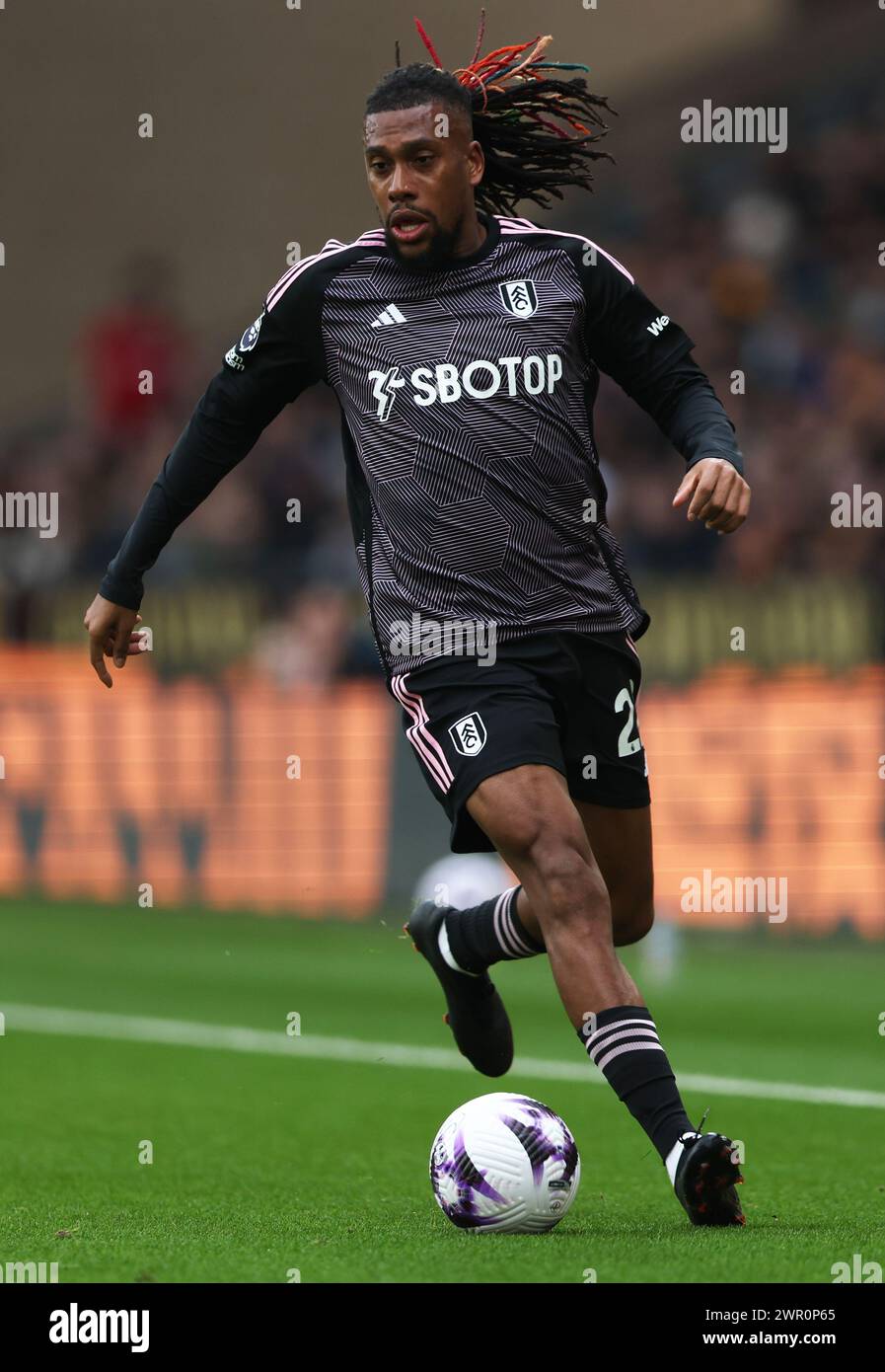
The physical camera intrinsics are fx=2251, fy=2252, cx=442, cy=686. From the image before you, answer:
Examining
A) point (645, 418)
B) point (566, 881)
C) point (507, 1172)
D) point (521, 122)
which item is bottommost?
point (507, 1172)

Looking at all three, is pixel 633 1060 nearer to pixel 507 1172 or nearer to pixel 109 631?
pixel 507 1172

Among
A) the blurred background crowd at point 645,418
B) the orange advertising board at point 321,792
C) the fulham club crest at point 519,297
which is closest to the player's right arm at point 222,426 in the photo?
the fulham club crest at point 519,297

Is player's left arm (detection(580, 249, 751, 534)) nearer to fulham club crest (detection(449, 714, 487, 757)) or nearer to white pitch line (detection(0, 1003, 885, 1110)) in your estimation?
fulham club crest (detection(449, 714, 487, 757))

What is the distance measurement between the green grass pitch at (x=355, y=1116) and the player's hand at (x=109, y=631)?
4.64 feet

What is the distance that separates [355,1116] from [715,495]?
309 centimetres

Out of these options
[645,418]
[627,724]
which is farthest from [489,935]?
[645,418]

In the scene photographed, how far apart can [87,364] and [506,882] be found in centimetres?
960

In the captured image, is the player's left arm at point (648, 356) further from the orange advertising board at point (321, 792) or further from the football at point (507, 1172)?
the orange advertising board at point (321, 792)

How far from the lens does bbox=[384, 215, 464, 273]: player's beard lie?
5602mm

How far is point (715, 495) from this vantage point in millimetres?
5203

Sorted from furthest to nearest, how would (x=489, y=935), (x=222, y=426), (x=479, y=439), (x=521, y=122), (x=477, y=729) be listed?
(x=489, y=935), (x=521, y=122), (x=222, y=426), (x=479, y=439), (x=477, y=729)

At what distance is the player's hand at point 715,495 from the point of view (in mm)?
5199

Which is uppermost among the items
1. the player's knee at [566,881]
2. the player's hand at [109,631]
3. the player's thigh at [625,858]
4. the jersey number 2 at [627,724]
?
the player's hand at [109,631]
